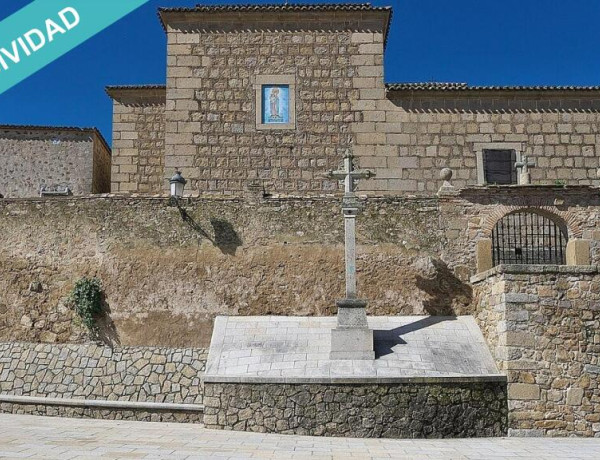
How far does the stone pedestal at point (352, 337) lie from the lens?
1158 cm

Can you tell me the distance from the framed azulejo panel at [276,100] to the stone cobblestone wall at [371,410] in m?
8.61

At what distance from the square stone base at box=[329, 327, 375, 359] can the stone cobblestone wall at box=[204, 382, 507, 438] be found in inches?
33.2

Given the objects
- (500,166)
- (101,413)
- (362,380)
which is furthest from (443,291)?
(101,413)

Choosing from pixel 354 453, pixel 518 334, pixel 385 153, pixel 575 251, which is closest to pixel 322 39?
pixel 385 153

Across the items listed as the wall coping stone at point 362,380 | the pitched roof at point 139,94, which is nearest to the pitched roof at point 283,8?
the pitched roof at point 139,94

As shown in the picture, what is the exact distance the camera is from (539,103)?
17.6 metres

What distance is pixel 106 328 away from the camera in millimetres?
13586

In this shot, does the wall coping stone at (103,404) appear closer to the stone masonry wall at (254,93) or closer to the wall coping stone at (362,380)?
the wall coping stone at (362,380)

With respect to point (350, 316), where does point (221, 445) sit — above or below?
below

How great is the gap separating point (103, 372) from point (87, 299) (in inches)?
63.3

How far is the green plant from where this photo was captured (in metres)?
13.5

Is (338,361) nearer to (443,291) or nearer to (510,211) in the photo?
(443,291)

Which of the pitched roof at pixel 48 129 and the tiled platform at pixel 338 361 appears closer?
the tiled platform at pixel 338 361

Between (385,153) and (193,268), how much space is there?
6.36 meters
